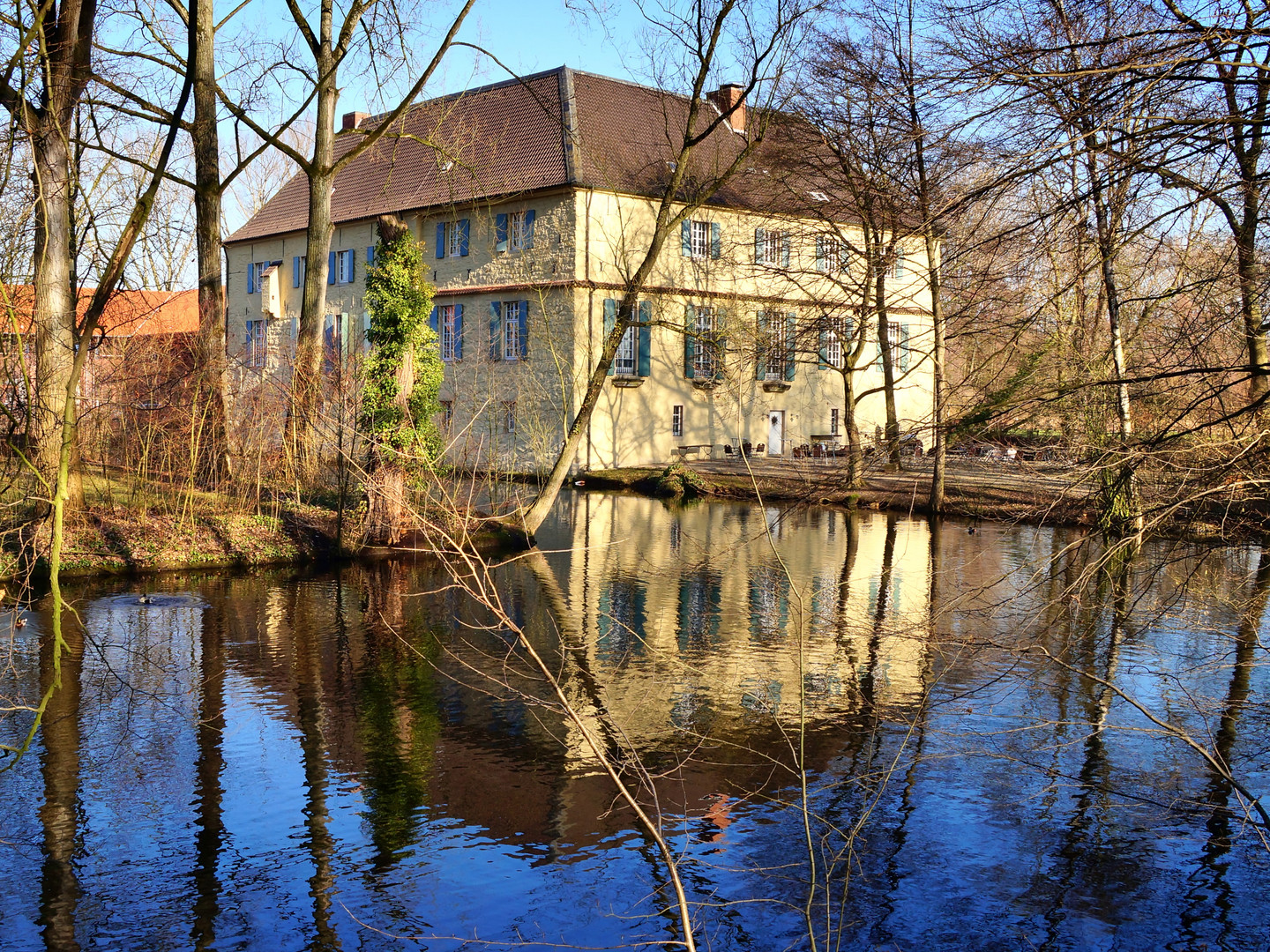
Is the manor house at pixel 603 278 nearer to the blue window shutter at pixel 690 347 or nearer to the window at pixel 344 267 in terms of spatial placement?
the blue window shutter at pixel 690 347

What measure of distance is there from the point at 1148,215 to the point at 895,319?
2939 centimetres

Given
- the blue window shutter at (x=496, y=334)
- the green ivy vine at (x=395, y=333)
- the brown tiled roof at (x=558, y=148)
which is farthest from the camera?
the blue window shutter at (x=496, y=334)

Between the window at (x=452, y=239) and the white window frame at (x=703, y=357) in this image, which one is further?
the window at (x=452, y=239)

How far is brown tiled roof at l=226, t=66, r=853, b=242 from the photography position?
30109 millimetres

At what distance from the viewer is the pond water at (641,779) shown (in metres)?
5.83

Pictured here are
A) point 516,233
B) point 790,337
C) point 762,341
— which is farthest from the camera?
point 516,233

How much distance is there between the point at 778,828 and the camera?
7.08 meters

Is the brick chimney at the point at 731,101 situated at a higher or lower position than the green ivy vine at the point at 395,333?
higher

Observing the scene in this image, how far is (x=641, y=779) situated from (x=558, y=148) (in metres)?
27.2

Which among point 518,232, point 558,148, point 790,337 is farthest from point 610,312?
point 790,337

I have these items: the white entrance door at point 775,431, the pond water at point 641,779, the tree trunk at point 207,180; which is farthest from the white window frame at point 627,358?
the pond water at point 641,779

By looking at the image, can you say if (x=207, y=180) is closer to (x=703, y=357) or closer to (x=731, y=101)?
(x=703, y=357)

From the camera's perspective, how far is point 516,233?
31531mm

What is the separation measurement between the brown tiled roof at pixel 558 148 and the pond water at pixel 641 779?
18.6 m
